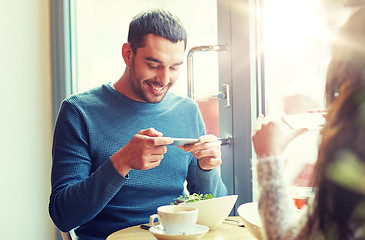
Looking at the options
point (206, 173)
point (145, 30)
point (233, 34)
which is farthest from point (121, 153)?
point (233, 34)

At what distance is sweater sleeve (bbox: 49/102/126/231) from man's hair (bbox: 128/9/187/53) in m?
0.35

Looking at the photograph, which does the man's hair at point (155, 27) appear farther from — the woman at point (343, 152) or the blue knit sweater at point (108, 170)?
the woman at point (343, 152)

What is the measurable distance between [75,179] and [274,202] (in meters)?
0.87

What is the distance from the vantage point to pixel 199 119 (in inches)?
68.1

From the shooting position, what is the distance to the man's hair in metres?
1.48

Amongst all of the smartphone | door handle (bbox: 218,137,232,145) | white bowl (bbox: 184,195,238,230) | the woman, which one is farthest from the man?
the woman

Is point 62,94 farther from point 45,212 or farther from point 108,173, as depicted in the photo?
point 108,173

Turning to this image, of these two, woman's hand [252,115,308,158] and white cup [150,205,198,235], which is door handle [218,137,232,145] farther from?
woman's hand [252,115,308,158]

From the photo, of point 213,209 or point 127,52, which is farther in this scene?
point 127,52

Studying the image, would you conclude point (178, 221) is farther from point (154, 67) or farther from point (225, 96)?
point (225, 96)

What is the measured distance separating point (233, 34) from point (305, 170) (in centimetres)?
62

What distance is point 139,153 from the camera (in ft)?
3.92

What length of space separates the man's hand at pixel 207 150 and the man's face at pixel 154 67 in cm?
30

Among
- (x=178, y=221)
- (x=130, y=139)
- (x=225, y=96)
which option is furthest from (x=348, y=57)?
(x=225, y=96)
